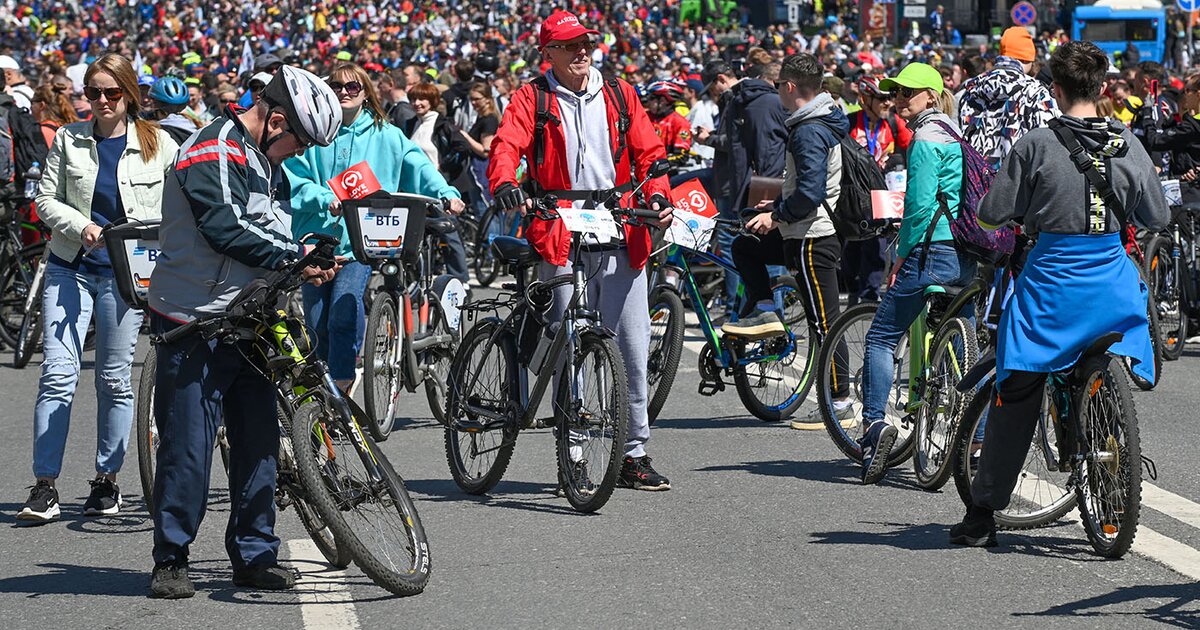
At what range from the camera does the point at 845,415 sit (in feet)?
28.2

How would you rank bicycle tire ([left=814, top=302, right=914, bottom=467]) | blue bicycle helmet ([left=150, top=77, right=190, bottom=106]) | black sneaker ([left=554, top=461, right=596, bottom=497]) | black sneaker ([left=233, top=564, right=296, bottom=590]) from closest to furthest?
black sneaker ([left=233, top=564, right=296, bottom=590]) → black sneaker ([left=554, top=461, right=596, bottom=497]) → bicycle tire ([left=814, top=302, right=914, bottom=467]) → blue bicycle helmet ([left=150, top=77, right=190, bottom=106])

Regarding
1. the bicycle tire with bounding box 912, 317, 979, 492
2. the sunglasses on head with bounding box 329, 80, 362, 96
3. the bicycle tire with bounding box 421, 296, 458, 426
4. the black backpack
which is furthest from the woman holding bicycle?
the black backpack

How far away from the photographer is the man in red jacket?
7809 mm

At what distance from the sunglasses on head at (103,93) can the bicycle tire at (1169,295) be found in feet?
23.5

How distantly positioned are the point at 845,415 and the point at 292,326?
3312mm

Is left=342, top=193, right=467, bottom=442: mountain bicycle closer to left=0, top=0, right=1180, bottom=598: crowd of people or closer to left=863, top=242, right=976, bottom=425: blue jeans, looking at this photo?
left=0, top=0, right=1180, bottom=598: crowd of people

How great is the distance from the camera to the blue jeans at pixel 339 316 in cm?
919

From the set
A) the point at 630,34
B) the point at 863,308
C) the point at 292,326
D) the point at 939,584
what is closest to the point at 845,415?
the point at 863,308

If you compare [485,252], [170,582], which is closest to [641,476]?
[170,582]

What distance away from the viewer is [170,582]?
609 cm

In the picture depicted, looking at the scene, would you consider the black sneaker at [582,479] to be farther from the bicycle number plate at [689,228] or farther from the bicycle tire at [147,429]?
the bicycle tire at [147,429]

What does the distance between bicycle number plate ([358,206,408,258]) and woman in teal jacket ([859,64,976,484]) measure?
253cm

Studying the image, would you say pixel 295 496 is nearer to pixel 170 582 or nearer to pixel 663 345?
pixel 170 582

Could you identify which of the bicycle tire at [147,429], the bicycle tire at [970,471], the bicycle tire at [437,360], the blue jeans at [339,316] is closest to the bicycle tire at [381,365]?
the blue jeans at [339,316]
